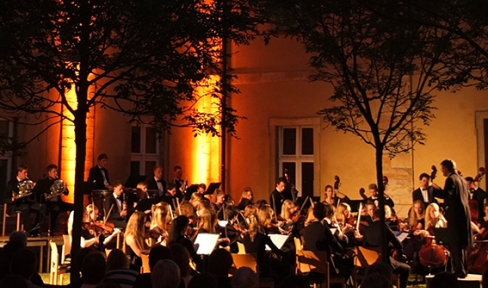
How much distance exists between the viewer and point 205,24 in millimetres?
9977

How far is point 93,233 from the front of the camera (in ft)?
45.6

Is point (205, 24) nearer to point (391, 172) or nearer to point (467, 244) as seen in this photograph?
point (467, 244)

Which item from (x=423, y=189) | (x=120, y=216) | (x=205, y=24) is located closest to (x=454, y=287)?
(x=205, y=24)

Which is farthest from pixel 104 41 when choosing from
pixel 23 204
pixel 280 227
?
pixel 23 204

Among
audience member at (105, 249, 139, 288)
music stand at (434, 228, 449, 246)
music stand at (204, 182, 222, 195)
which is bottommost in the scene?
audience member at (105, 249, 139, 288)

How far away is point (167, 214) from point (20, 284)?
7465 mm

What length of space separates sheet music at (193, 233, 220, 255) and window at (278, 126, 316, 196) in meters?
10.3

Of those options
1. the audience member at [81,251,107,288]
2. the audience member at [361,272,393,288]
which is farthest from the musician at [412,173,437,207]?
the audience member at [361,272,393,288]

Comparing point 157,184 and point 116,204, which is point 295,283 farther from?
point 157,184

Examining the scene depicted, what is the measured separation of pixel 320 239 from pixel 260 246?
3.07 feet

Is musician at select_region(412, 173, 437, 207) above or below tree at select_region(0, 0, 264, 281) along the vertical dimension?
below

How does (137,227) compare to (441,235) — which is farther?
(441,235)

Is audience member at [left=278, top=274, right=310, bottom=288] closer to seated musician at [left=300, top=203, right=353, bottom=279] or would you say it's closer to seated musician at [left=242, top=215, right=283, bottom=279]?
seated musician at [left=242, top=215, right=283, bottom=279]

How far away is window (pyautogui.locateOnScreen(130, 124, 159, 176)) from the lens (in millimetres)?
21641
